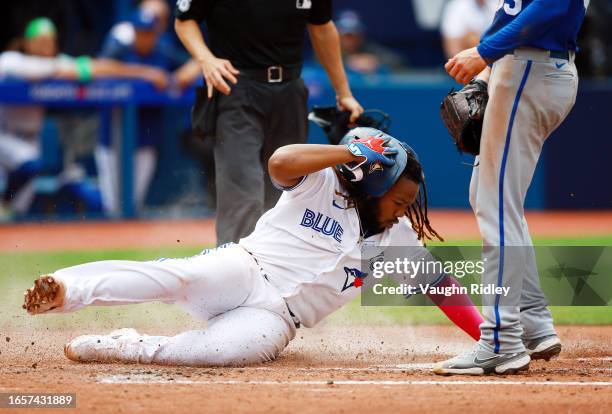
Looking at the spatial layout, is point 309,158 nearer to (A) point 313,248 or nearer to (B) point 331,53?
(A) point 313,248

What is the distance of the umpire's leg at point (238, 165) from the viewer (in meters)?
6.08

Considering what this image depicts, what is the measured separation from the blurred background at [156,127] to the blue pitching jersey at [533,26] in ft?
25.1

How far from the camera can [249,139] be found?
6215 mm

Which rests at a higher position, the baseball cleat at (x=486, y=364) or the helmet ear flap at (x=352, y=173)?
the helmet ear flap at (x=352, y=173)

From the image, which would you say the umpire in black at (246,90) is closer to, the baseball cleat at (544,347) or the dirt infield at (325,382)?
the dirt infield at (325,382)

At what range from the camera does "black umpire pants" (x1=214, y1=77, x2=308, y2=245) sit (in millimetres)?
6094

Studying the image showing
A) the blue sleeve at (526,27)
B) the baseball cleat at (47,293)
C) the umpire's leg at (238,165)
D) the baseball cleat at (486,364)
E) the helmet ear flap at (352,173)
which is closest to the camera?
the blue sleeve at (526,27)

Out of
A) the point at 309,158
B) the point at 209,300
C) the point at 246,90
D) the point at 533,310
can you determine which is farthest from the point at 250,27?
the point at 533,310

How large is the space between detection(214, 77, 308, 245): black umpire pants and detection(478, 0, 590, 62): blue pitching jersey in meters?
1.74

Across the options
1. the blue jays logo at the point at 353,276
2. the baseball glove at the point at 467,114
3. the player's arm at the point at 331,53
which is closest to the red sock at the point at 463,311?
A: the blue jays logo at the point at 353,276

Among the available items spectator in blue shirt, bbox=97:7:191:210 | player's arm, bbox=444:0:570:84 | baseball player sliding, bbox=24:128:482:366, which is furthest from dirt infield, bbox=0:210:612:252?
player's arm, bbox=444:0:570:84

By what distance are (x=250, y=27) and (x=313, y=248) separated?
166 centimetres

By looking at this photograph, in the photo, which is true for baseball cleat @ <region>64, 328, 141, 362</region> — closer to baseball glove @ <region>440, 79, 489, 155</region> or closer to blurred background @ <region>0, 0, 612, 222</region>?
baseball glove @ <region>440, 79, 489, 155</region>

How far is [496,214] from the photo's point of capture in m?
4.86
